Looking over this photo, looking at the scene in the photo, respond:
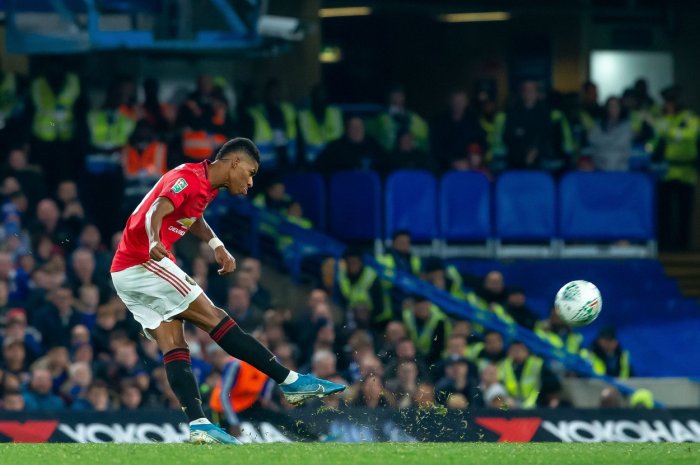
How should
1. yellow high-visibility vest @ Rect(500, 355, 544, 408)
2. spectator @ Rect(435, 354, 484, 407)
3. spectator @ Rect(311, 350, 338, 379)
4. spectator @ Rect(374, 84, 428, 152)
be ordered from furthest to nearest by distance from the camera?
spectator @ Rect(374, 84, 428, 152)
yellow high-visibility vest @ Rect(500, 355, 544, 408)
spectator @ Rect(435, 354, 484, 407)
spectator @ Rect(311, 350, 338, 379)

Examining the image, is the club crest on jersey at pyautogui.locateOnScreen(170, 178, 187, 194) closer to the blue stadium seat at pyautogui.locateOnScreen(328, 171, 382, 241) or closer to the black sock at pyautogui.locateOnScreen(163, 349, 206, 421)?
the black sock at pyautogui.locateOnScreen(163, 349, 206, 421)

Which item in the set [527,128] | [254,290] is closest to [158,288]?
[254,290]

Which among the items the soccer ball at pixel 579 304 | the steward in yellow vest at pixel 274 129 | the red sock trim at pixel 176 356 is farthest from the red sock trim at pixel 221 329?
the steward in yellow vest at pixel 274 129

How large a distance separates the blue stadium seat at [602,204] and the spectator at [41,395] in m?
6.41

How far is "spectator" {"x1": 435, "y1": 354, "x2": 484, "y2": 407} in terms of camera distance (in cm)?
1414

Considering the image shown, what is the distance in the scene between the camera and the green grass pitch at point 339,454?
343 inches

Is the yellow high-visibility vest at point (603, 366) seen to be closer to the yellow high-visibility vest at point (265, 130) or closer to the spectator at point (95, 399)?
the yellow high-visibility vest at point (265, 130)

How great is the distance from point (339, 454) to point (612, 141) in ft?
33.7

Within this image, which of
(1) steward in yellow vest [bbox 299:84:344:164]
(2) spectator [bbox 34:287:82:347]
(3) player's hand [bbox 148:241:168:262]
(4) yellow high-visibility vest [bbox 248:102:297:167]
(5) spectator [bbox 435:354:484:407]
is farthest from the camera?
(1) steward in yellow vest [bbox 299:84:344:164]

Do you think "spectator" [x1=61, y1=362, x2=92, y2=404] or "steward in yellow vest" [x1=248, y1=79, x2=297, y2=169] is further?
"steward in yellow vest" [x1=248, y1=79, x2=297, y2=169]

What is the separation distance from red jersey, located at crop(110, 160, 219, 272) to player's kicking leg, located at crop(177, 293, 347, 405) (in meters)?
0.40

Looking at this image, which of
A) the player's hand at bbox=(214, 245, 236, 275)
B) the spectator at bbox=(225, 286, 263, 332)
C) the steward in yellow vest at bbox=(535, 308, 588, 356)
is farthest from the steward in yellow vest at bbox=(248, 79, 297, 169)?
the player's hand at bbox=(214, 245, 236, 275)

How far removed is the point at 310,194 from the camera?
17469mm

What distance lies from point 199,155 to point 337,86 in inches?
279
